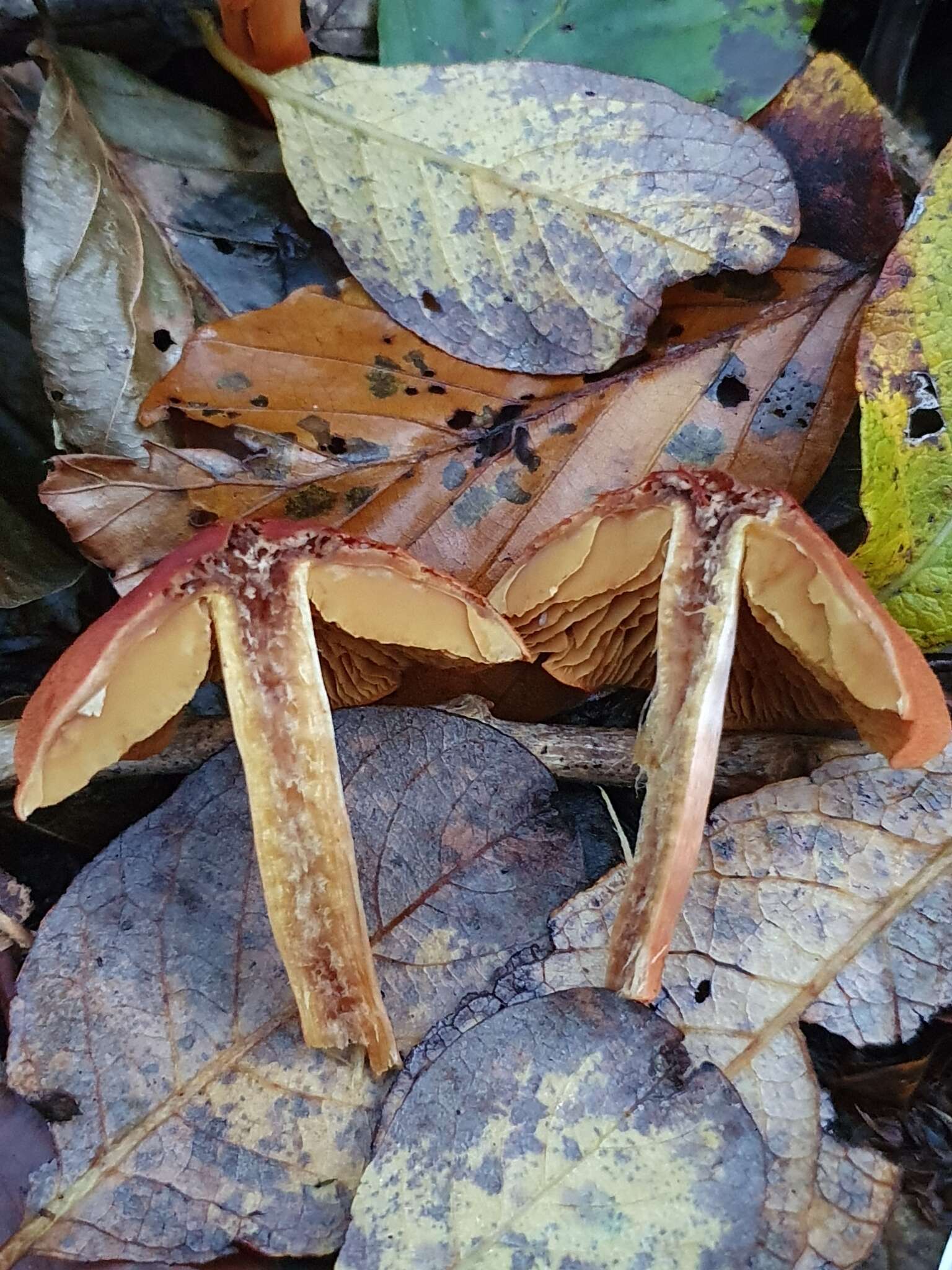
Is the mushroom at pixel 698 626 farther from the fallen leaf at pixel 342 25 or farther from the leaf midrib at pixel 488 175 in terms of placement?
the fallen leaf at pixel 342 25

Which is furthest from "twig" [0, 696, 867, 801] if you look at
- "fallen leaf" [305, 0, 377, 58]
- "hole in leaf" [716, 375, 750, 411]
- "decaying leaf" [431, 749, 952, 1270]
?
"fallen leaf" [305, 0, 377, 58]

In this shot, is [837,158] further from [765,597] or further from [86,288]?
[86,288]

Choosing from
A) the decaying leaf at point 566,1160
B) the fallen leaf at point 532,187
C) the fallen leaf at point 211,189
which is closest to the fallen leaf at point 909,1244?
the decaying leaf at point 566,1160

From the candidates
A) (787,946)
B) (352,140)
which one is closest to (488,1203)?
(787,946)

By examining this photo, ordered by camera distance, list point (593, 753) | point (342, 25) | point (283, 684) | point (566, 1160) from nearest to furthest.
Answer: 1. point (566, 1160)
2. point (283, 684)
3. point (593, 753)
4. point (342, 25)

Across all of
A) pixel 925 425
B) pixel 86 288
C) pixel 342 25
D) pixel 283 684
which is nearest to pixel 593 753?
pixel 283 684

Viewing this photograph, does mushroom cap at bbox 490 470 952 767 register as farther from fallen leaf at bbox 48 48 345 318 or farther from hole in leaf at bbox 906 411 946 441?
fallen leaf at bbox 48 48 345 318

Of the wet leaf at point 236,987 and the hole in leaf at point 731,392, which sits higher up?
the hole in leaf at point 731,392

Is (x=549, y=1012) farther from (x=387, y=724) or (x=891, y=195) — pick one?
(x=891, y=195)
